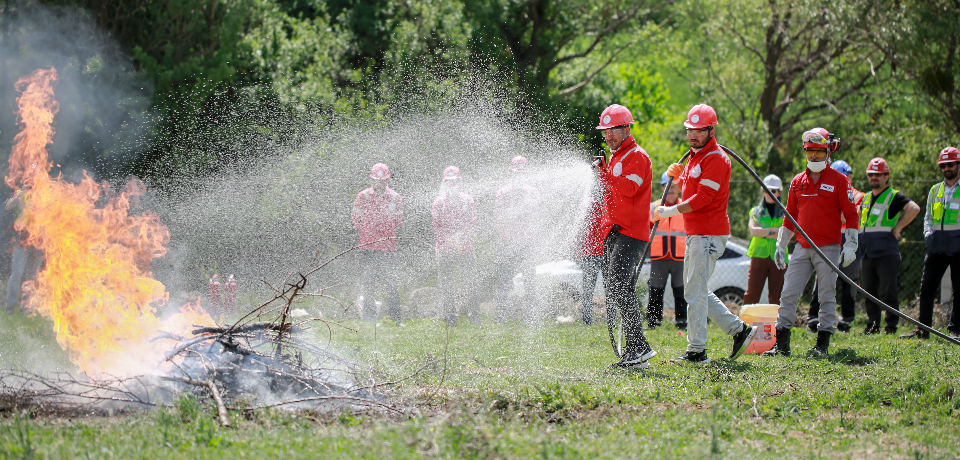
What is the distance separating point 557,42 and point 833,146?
13.9 m

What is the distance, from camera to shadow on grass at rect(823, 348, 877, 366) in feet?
21.2

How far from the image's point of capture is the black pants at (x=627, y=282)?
6.14m

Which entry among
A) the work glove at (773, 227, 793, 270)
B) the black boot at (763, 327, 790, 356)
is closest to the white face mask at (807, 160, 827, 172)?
the work glove at (773, 227, 793, 270)

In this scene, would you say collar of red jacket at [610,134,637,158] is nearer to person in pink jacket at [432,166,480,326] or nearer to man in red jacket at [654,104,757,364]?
man in red jacket at [654,104,757,364]

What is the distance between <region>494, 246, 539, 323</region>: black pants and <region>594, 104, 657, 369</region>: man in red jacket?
3534 millimetres

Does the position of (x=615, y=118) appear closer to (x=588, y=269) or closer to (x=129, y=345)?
(x=588, y=269)

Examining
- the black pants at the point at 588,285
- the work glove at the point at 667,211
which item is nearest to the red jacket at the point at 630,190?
the work glove at the point at 667,211

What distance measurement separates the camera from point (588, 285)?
9516mm

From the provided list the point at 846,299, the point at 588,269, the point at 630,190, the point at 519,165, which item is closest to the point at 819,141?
the point at 630,190

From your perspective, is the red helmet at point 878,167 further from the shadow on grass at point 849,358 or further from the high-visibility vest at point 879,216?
the shadow on grass at point 849,358

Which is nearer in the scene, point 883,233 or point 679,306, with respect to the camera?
point 883,233

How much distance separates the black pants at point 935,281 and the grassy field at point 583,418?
88.3 inches

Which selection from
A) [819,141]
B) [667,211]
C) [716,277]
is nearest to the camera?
[667,211]

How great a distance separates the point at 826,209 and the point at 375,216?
5398 millimetres
